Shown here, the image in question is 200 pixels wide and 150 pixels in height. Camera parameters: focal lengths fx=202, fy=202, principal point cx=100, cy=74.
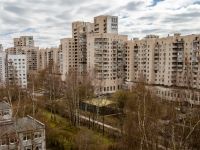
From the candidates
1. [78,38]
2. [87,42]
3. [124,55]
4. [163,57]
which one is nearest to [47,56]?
[78,38]

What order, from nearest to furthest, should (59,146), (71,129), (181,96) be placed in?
(181,96) → (59,146) → (71,129)

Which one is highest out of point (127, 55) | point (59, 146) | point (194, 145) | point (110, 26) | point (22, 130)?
point (110, 26)

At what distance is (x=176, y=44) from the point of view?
4081 cm

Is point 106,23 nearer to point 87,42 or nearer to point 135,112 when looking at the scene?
point 87,42

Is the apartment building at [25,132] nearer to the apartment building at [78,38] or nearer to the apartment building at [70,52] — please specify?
the apartment building at [78,38]

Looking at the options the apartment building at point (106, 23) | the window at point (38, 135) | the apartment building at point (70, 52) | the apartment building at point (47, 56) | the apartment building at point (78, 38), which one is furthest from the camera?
the apartment building at point (47, 56)

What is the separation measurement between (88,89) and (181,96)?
49.3 feet

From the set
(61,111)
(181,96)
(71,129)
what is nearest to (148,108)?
(181,96)

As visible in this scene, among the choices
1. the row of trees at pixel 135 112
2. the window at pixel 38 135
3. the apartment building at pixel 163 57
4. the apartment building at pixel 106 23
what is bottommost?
the window at pixel 38 135

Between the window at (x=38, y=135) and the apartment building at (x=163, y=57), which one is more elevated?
the apartment building at (x=163, y=57)

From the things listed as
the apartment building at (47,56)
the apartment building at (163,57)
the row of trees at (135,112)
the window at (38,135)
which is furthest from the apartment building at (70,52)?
the window at (38,135)

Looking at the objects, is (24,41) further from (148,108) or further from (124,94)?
(148,108)

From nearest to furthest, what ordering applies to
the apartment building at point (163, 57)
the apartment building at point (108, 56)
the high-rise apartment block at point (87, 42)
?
the apartment building at point (163, 57) < the apartment building at point (108, 56) < the high-rise apartment block at point (87, 42)

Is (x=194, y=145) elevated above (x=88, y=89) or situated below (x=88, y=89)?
below
